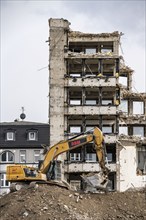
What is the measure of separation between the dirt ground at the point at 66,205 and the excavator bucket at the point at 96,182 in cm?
58

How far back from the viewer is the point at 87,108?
5816cm

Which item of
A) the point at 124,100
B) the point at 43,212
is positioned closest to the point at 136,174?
the point at 124,100

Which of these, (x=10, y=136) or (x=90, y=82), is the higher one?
(x=90, y=82)

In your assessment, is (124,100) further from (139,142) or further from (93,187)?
(93,187)

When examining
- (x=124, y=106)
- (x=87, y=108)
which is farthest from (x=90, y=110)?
(x=124, y=106)

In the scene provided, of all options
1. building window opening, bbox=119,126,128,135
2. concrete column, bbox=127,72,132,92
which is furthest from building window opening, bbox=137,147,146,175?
concrete column, bbox=127,72,132,92

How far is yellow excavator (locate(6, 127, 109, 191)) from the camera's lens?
1575 inches

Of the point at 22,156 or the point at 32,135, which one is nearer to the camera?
the point at 22,156

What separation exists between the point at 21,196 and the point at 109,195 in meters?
7.44

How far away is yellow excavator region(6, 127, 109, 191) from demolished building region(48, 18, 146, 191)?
15738 millimetres

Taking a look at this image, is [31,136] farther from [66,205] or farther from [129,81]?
[66,205]

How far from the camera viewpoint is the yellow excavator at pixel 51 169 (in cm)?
4000

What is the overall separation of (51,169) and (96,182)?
3.97m

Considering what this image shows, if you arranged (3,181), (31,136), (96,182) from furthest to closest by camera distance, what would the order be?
(31,136) → (3,181) → (96,182)
